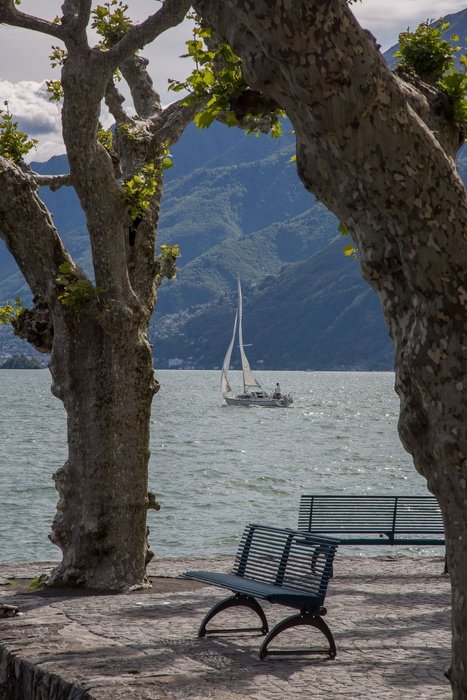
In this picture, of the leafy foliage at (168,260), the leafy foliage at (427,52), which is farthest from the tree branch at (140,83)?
the leafy foliage at (427,52)

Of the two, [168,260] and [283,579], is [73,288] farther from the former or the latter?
[283,579]

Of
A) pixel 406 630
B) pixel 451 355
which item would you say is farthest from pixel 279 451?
pixel 451 355

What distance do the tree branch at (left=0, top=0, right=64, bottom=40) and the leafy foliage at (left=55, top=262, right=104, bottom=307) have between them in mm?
2524

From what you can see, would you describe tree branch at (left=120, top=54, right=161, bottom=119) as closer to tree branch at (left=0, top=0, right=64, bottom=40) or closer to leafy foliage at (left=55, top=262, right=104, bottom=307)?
leafy foliage at (left=55, top=262, right=104, bottom=307)

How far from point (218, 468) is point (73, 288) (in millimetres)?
42084

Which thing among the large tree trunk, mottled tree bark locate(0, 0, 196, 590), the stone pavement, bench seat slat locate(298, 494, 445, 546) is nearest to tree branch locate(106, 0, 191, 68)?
mottled tree bark locate(0, 0, 196, 590)

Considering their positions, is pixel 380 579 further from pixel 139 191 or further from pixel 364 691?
pixel 364 691

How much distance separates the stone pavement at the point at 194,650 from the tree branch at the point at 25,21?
5708 mm

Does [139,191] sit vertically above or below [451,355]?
above

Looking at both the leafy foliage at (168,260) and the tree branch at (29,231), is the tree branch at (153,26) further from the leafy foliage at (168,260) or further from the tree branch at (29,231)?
the leafy foliage at (168,260)

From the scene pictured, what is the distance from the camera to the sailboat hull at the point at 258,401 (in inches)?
4518

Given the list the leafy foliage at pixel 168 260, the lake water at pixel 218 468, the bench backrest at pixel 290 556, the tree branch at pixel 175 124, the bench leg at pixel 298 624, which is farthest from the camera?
the lake water at pixel 218 468

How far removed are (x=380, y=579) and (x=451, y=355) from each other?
9366 mm

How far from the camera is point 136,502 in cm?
1275
